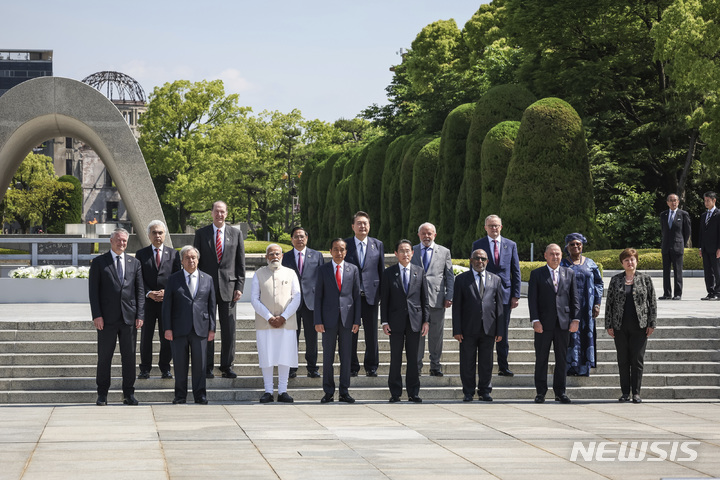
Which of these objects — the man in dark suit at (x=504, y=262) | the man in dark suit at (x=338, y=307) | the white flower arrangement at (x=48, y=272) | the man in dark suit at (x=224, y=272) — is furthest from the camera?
the white flower arrangement at (x=48, y=272)

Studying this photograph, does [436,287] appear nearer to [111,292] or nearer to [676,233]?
[111,292]

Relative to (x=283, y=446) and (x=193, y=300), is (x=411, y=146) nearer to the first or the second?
(x=193, y=300)

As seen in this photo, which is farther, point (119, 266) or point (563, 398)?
point (563, 398)

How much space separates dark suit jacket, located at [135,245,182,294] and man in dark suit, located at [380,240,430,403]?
2554mm

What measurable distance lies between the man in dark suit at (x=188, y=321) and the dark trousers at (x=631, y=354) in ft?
15.5

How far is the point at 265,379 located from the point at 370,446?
3023mm

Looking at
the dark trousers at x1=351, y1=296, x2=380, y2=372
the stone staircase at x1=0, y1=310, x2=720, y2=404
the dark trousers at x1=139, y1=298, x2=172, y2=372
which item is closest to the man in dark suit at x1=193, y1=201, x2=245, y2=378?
the stone staircase at x1=0, y1=310, x2=720, y2=404

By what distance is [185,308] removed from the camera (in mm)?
10430

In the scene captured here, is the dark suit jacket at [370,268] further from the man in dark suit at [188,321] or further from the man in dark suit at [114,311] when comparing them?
the man in dark suit at [114,311]

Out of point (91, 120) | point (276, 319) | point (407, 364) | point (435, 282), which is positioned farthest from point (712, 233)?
point (91, 120)

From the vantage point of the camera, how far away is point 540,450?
7.61 metres

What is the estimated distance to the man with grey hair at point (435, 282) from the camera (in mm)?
11359

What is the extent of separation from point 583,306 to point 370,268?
8.59 ft

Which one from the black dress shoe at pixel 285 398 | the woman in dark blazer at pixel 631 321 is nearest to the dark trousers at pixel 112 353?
the black dress shoe at pixel 285 398
